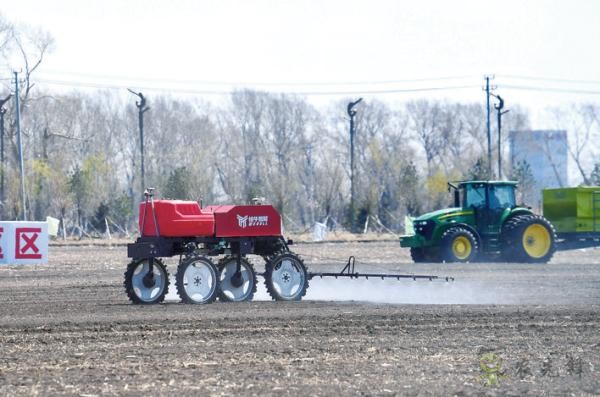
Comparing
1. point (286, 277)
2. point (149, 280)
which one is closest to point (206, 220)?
point (149, 280)

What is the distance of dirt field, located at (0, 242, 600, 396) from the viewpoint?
11.0 m

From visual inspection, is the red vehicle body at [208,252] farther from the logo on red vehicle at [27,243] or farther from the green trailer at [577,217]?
the green trailer at [577,217]

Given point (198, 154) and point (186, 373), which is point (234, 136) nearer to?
point (198, 154)

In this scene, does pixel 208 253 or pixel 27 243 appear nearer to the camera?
pixel 208 253

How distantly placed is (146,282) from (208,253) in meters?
1.24

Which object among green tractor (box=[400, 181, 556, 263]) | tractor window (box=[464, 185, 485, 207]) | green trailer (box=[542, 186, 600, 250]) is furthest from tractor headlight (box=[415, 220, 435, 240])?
green trailer (box=[542, 186, 600, 250])

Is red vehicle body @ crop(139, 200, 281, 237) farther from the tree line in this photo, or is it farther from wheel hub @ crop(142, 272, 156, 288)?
the tree line

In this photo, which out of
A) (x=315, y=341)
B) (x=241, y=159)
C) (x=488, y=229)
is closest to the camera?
(x=315, y=341)

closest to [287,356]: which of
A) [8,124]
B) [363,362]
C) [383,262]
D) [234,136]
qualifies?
[363,362]

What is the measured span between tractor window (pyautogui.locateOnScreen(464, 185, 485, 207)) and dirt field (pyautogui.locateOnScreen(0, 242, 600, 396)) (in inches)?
339

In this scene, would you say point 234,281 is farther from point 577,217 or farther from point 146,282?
point 577,217

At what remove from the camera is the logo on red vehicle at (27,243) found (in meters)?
27.5

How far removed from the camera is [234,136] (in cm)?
8488

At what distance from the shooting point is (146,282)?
1947 centimetres
